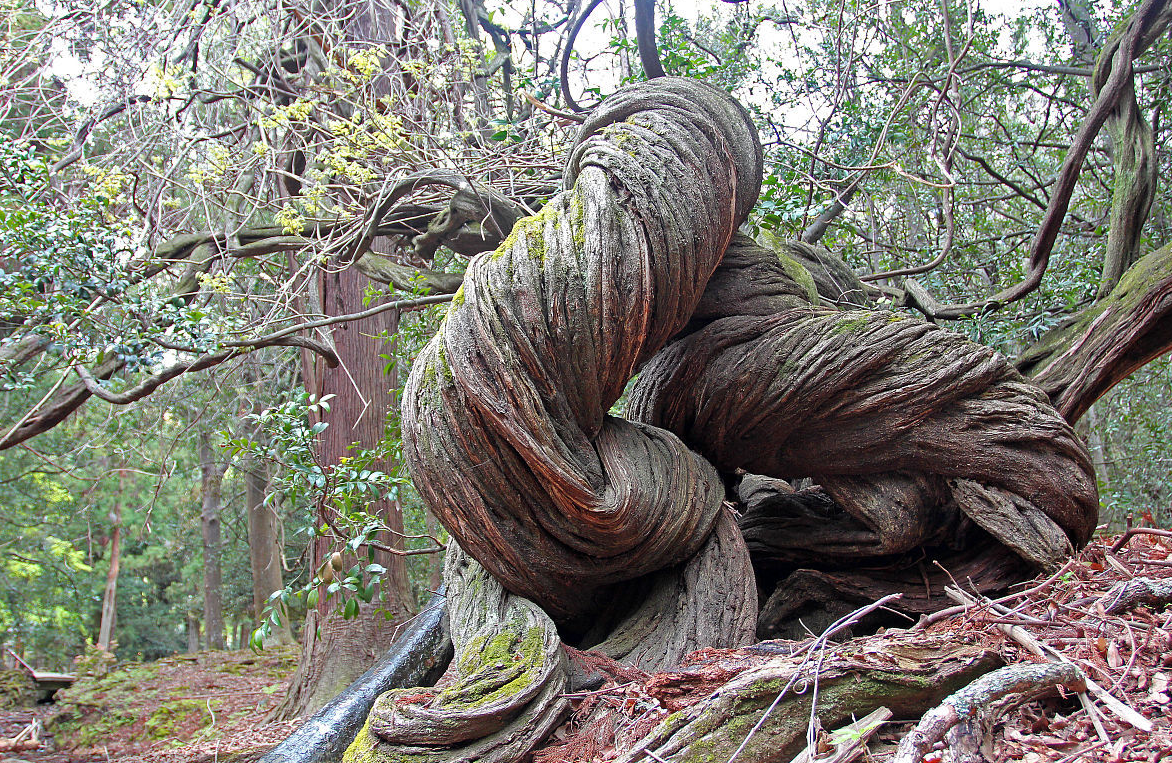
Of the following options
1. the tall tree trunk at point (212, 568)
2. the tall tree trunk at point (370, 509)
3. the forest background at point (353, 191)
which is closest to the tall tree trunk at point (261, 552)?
the tall tree trunk at point (212, 568)

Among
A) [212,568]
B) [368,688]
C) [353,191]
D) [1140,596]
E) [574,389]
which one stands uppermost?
[353,191]

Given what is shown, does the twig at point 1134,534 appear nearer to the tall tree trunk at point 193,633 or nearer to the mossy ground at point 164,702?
the mossy ground at point 164,702

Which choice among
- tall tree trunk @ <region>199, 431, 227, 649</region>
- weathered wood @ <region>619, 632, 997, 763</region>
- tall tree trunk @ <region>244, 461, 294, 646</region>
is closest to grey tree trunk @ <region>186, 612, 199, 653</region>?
tall tree trunk @ <region>199, 431, 227, 649</region>

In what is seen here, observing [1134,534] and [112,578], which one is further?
[112,578]

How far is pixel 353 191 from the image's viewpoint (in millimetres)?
5172

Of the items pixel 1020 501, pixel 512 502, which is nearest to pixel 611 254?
pixel 512 502

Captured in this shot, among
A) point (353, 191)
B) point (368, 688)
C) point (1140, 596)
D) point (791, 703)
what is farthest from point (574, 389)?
point (353, 191)

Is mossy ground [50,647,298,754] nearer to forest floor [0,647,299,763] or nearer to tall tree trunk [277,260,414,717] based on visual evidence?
forest floor [0,647,299,763]

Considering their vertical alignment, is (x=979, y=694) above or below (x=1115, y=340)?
below

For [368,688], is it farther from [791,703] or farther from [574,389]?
[791,703]

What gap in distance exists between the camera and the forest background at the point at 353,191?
3.62 metres

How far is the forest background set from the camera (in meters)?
3.62

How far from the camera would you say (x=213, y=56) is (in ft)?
15.8

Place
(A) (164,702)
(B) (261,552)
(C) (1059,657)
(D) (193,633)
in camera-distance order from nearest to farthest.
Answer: (C) (1059,657) → (A) (164,702) → (B) (261,552) → (D) (193,633)
